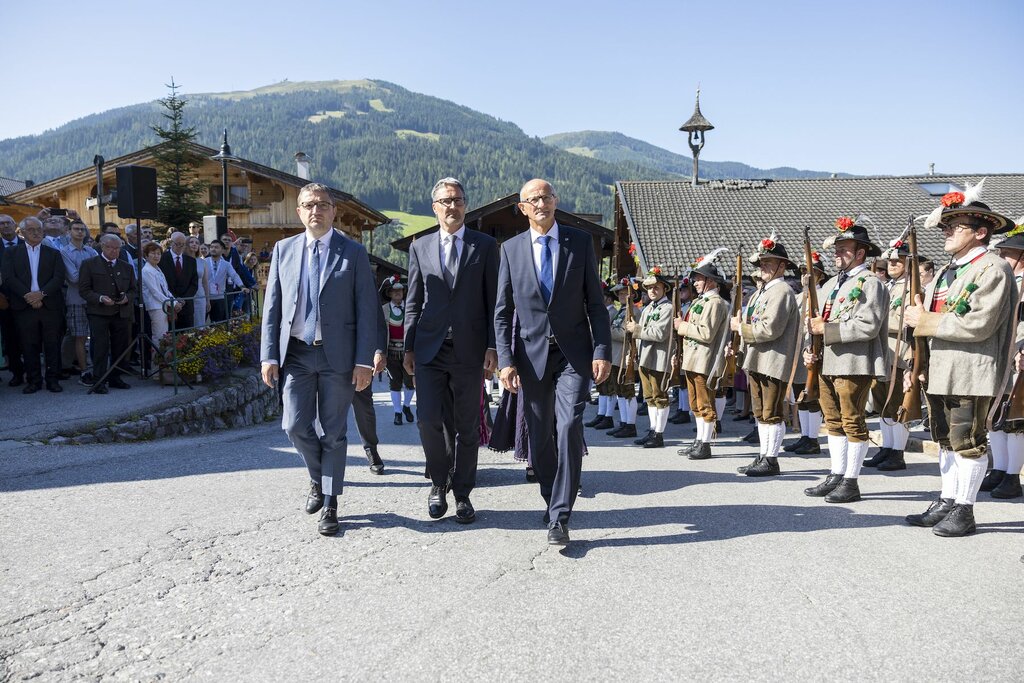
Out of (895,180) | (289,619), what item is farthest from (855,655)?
(895,180)

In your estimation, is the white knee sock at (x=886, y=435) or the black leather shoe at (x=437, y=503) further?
the white knee sock at (x=886, y=435)

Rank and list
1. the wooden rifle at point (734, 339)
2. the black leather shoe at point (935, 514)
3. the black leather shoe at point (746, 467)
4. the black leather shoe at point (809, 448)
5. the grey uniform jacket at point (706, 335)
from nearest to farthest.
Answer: the black leather shoe at point (935, 514), the black leather shoe at point (746, 467), the wooden rifle at point (734, 339), the grey uniform jacket at point (706, 335), the black leather shoe at point (809, 448)

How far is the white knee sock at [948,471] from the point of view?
5.00 metres

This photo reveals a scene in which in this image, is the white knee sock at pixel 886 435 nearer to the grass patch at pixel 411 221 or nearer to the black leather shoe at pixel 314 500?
the black leather shoe at pixel 314 500

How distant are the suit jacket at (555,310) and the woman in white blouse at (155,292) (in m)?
7.23

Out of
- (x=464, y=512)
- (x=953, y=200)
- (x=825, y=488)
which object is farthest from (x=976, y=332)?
(x=464, y=512)

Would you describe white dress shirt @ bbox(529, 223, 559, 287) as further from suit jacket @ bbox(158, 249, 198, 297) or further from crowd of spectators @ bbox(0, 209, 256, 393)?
suit jacket @ bbox(158, 249, 198, 297)

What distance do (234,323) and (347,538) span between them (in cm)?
854

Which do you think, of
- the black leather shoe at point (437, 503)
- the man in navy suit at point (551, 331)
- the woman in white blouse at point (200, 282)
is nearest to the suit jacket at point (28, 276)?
the woman in white blouse at point (200, 282)

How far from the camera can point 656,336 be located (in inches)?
342

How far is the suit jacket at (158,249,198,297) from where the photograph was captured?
444 inches

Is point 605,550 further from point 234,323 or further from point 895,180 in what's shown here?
point 895,180

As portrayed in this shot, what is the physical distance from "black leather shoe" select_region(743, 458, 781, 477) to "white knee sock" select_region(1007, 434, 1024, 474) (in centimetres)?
179

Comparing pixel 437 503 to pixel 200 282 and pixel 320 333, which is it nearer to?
pixel 320 333
